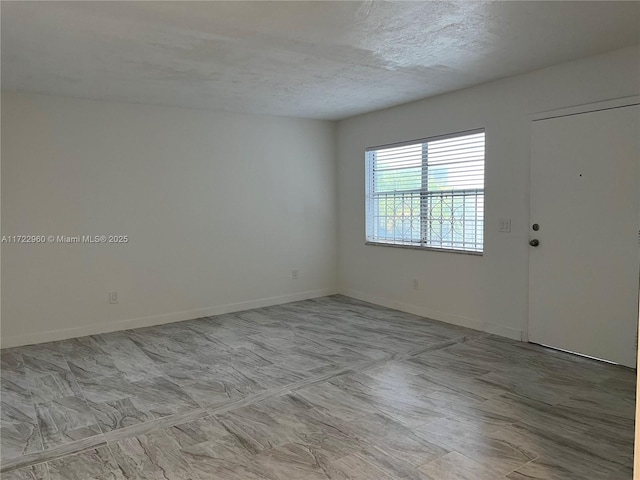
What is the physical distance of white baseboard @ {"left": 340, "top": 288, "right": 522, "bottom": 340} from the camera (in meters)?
4.26

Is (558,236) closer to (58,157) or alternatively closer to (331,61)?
(331,61)

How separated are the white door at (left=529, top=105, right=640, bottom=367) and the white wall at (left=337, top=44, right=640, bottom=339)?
0.44 feet

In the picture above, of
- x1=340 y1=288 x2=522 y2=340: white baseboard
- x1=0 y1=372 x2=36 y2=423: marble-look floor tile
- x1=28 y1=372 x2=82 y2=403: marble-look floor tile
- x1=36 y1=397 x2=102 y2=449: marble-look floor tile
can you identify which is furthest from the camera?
x1=340 y1=288 x2=522 y2=340: white baseboard

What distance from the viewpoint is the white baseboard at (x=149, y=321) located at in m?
4.31

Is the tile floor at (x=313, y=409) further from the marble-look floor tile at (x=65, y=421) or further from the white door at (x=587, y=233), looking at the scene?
the white door at (x=587, y=233)

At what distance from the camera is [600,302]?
3564 mm

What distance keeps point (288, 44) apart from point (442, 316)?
3226 mm

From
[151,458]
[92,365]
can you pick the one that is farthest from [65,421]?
[92,365]

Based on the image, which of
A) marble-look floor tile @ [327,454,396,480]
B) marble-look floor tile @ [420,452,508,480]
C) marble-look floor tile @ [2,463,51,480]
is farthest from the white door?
marble-look floor tile @ [2,463,51,480]

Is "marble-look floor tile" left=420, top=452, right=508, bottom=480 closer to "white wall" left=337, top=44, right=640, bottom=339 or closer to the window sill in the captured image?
"white wall" left=337, top=44, right=640, bottom=339

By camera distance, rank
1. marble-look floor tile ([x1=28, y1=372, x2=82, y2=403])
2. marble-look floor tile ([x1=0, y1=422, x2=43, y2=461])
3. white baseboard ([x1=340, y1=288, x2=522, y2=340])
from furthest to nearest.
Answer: white baseboard ([x1=340, y1=288, x2=522, y2=340]) < marble-look floor tile ([x1=28, y1=372, x2=82, y2=403]) < marble-look floor tile ([x1=0, y1=422, x2=43, y2=461])

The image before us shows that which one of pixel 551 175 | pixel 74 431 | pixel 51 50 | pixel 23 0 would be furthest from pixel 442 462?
pixel 51 50

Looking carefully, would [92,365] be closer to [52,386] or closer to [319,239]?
[52,386]

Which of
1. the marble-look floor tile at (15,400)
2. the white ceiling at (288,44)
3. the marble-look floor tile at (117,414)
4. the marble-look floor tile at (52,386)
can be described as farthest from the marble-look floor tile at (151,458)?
the white ceiling at (288,44)
